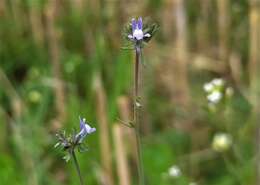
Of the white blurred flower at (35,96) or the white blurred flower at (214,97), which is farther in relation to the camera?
the white blurred flower at (35,96)

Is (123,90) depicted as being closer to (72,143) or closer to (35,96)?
(35,96)

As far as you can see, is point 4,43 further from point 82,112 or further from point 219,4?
point 219,4

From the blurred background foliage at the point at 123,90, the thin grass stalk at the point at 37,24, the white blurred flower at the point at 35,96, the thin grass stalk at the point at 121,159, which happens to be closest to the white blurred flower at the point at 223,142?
the blurred background foliage at the point at 123,90

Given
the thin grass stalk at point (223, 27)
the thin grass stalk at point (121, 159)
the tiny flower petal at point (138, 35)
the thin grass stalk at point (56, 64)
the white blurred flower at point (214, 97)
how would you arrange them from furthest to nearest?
the thin grass stalk at point (223, 27)
the thin grass stalk at point (56, 64)
the thin grass stalk at point (121, 159)
the white blurred flower at point (214, 97)
the tiny flower petal at point (138, 35)

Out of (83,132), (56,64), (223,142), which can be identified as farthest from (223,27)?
(83,132)

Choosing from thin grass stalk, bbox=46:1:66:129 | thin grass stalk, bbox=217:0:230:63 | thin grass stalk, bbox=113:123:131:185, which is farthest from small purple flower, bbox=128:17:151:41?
thin grass stalk, bbox=217:0:230:63

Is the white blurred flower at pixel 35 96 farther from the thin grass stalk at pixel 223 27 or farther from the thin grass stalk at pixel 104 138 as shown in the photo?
the thin grass stalk at pixel 223 27

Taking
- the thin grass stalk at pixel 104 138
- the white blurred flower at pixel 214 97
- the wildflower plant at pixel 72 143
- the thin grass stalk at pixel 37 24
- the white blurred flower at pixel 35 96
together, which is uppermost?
the thin grass stalk at pixel 37 24
